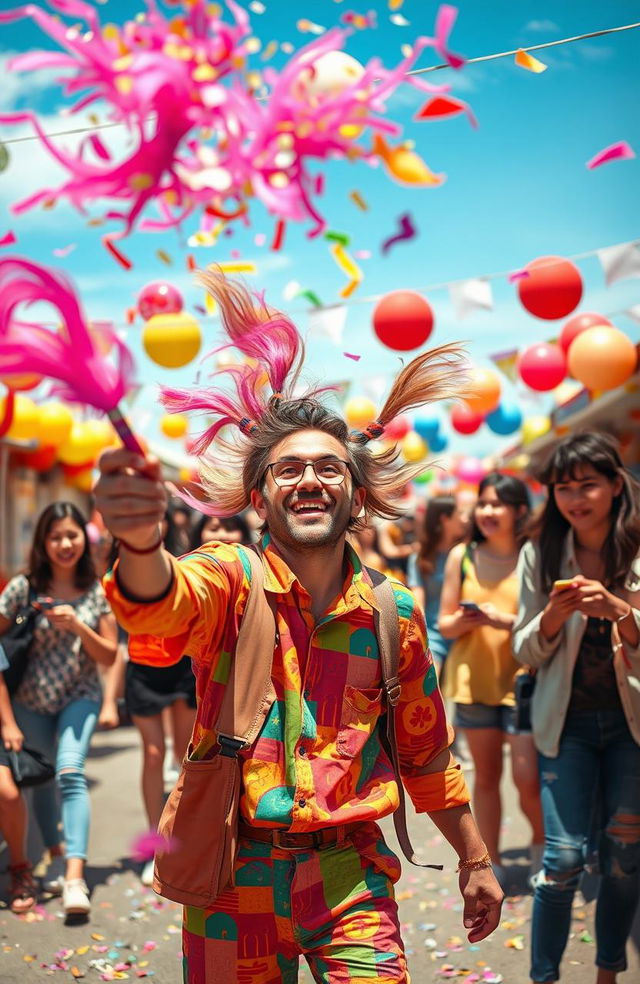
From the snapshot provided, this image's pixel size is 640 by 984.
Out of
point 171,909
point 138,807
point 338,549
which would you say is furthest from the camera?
point 138,807

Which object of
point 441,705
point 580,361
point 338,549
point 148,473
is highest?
point 580,361

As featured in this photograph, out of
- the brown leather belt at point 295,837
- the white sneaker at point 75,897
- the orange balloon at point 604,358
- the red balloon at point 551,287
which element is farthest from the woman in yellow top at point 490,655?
the brown leather belt at point 295,837

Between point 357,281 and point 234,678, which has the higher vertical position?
point 357,281

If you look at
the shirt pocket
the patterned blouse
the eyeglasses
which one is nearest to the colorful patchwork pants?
the shirt pocket

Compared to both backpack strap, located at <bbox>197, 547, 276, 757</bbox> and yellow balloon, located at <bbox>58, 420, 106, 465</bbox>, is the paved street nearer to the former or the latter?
backpack strap, located at <bbox>197, 547, 276, 757</bbox>

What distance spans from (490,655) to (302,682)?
9.14ft

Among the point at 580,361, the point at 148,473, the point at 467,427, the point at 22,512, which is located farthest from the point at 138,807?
the point at 22,512

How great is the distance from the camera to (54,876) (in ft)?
17.2

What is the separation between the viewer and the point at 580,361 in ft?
24.3

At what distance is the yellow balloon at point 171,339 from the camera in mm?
6145

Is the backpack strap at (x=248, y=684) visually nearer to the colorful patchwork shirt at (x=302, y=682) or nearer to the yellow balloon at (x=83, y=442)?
the colorful patchwork shirt at (x=302, y=682)

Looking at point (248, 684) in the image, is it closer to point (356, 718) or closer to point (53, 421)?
point (356, 718)

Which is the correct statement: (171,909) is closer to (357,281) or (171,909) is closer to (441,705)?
(441,705)

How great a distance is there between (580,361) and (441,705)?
5155mm
